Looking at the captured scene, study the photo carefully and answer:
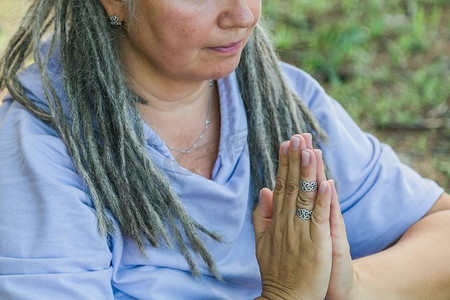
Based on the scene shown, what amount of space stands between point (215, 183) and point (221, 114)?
24 centimetres

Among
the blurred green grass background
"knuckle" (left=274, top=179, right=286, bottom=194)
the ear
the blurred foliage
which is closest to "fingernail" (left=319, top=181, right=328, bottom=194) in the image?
"knuckle" (left=274, top=179, right=286, bottom=194)

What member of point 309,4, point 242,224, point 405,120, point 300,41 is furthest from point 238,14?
point 309,4

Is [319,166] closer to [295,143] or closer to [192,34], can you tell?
[295,143]

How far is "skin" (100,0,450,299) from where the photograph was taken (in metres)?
1.46

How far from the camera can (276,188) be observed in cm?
150

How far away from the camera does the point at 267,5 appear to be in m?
4.11

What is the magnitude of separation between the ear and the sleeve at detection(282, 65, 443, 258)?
643 mm

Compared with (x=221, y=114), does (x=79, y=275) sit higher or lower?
lower

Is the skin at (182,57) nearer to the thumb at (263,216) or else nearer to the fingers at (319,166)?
the thumb at (263,216)

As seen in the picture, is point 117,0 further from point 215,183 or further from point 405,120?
point 405,120

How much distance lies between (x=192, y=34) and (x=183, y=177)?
1.19 feet

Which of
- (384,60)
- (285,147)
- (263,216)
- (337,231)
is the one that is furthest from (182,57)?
(384,60)

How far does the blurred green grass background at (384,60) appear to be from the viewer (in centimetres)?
319

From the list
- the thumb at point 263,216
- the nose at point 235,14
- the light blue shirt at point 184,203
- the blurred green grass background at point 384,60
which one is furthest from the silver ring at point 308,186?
the blurred green grass background at point 384,60
